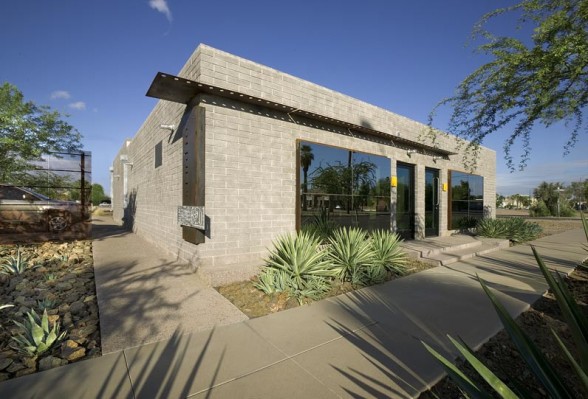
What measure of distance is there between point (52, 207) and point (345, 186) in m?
9.31

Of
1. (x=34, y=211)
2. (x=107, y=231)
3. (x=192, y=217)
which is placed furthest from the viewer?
(x=107, y=231)

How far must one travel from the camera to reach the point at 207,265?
19.2 feet

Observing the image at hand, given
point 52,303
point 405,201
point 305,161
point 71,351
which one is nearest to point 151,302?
point 52,303

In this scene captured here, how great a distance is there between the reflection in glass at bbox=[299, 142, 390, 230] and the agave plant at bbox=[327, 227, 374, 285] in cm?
141

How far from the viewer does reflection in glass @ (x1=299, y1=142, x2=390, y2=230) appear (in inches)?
298

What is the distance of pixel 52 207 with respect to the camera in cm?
959

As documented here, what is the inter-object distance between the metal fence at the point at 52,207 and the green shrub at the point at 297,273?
7.72 meters

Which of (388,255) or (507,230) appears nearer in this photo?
(388,255)

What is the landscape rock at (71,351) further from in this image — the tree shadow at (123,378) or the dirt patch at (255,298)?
the dirt patch at (255,298)

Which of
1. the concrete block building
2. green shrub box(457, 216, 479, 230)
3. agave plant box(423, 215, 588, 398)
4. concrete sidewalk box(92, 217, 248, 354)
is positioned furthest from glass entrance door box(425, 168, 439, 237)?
agave plant box(423, 215, 588, 398)

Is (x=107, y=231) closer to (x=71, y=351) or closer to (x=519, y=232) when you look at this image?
(x=71, y=351)

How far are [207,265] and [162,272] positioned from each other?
108 centimetres

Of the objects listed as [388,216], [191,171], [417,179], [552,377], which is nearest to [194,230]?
[191,171]

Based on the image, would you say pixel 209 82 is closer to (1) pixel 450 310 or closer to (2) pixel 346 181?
(2) pixel 346 181
